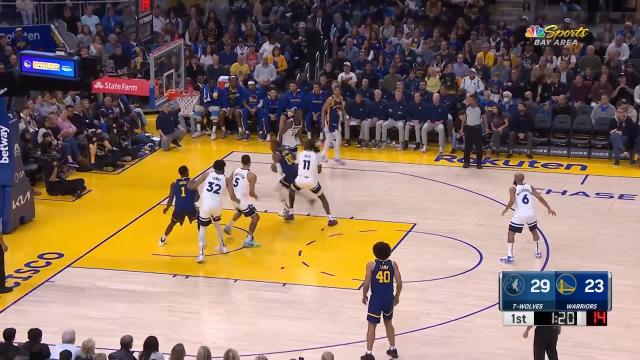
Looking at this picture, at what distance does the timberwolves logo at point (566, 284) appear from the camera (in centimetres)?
1126

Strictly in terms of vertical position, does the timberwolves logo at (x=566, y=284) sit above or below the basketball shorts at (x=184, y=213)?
above

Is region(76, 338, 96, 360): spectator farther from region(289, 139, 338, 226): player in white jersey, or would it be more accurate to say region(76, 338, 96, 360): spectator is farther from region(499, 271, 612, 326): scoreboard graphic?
region(289, 139, 338, 226): player in white jersey

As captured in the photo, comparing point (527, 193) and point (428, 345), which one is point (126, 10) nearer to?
point (527, 193)

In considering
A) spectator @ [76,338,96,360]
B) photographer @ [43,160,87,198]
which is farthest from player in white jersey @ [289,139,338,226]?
spectator @ [76,338,96,360]

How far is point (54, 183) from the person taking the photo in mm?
23641

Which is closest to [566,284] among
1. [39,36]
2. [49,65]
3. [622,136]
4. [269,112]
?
[622,136]

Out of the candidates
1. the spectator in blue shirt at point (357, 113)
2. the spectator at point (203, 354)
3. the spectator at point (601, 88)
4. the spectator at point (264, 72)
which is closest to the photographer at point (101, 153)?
the spectator at point (264, 72)

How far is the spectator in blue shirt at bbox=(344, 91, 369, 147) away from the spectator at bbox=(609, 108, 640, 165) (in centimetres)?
584

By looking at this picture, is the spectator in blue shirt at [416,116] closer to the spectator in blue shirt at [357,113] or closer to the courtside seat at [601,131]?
the spectator in blue shirt at [357,113]

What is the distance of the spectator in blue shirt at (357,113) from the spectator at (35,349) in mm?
14940

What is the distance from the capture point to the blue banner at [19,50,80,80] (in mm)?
23969

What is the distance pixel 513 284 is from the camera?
11.4 metres

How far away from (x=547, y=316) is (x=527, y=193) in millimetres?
8267

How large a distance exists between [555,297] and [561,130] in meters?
16.4
